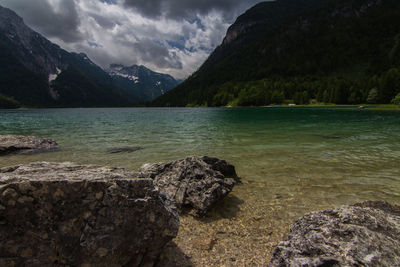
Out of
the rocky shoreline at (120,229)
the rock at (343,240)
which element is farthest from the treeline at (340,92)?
the rocky shoreline at (120,229)

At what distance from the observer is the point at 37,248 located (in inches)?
119

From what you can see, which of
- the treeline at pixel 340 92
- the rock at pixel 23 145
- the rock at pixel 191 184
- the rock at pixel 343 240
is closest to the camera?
the rock at pixel 343 240

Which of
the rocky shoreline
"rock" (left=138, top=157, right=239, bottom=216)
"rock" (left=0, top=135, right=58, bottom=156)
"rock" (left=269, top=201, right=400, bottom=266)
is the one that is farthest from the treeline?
"rock" (left=0, top=135, right=58, bottom=156)

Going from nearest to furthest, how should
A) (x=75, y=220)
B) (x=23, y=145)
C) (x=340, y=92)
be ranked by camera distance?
(x=75, y=220) < (x=23, y=145) < (x=340, y=92)

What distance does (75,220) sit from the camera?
10.5 feet

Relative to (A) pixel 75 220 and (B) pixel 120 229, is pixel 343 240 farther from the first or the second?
(A) pixel 75 220

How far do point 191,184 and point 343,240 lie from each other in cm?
526

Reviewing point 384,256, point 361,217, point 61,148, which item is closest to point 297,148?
point 361,217

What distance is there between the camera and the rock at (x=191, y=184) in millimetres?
7090

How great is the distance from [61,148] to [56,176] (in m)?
18.8

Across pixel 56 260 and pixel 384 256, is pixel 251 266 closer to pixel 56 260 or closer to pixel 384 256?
pixel 384 256

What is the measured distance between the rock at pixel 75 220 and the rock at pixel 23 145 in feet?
61.7

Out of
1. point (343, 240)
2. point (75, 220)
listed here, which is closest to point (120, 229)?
point (75, 220)

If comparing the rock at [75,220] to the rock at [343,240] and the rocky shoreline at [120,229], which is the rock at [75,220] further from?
the rock at [343,240]
